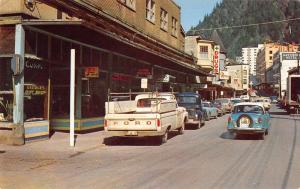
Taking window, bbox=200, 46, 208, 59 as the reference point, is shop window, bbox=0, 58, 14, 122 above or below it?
below

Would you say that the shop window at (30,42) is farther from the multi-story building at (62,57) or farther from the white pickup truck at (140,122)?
the white pickup truck at (140,122)

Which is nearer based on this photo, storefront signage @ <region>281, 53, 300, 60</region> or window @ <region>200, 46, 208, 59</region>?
window @ <region>200, 46, 208, 59</region>

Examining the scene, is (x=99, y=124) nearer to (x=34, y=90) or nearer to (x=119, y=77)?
(x=119, y=77)

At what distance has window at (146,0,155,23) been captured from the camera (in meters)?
33.5

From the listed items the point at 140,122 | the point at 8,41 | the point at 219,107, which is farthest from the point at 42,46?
the point at 219,107

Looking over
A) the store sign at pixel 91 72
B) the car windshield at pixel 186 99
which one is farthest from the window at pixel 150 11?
the store sign at pixel 91 72

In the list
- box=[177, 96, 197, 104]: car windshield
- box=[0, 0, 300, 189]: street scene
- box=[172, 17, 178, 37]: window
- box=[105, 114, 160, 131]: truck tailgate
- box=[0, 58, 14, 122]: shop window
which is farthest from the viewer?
box=[172, 17, 178, 37]: window

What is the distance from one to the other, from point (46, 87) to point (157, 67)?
18105mm

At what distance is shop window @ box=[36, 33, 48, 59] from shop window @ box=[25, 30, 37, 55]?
281 mm

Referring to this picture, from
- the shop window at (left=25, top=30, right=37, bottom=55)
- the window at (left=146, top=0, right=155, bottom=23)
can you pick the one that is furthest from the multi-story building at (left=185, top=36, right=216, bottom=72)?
the shop window at (left=25, top=30, right=37, bottom=55)

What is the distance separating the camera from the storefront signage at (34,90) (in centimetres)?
1669

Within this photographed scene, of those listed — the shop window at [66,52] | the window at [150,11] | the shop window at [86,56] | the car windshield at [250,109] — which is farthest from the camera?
the window at [150,11]

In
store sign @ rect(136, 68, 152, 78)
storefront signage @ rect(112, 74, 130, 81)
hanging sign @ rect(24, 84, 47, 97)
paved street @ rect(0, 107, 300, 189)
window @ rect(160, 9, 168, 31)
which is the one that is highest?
window @ rect(160, 9, 168, 31)

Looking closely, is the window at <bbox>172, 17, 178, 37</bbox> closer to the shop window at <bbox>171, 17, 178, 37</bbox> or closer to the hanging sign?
the shop window at <bbox>171, 17, 178, 37</bbox>
